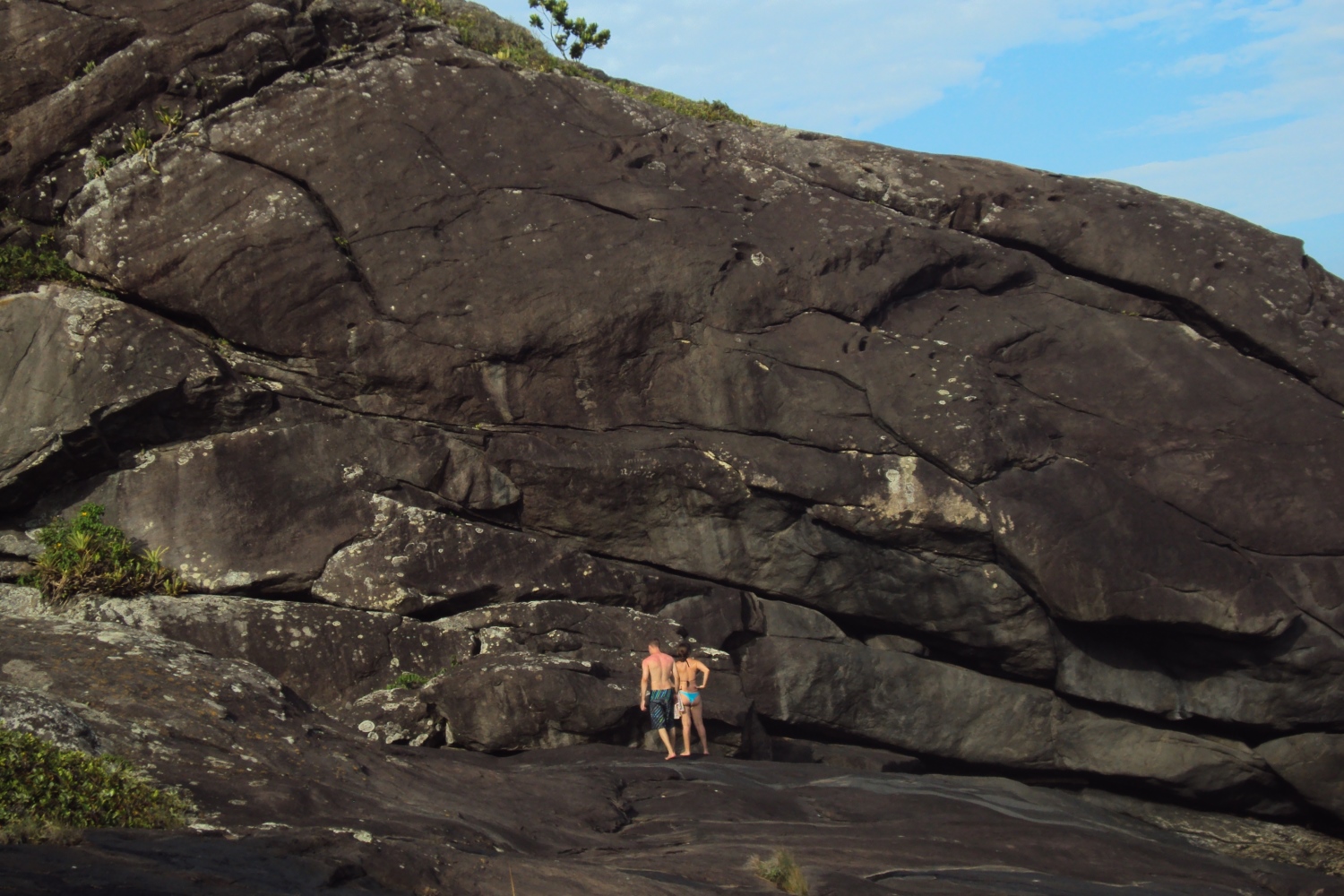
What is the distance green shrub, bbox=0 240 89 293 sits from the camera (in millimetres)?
17547

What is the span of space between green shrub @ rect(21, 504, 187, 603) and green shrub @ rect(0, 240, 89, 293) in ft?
12.9

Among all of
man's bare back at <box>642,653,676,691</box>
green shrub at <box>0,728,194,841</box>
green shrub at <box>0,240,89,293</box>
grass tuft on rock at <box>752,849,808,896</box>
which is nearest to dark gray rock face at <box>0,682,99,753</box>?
green shrub at <box>0,728,194,841</box>

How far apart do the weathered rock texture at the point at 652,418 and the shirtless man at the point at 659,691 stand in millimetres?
1743

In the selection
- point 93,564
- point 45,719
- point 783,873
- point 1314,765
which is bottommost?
point 783,873

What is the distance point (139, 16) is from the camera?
19562 mm

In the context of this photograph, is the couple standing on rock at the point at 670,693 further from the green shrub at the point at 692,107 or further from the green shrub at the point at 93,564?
the green shrub at the point at 692,107

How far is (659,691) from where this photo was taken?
15.4 m

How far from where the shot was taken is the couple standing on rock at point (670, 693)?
15422 mm

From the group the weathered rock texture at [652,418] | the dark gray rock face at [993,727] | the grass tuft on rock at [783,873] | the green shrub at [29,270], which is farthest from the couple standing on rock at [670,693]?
the green shrub at [29,270]

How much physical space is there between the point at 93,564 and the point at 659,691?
8.12 meters

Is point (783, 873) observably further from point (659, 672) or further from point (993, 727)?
point (993, 727)

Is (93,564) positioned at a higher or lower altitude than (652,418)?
lower

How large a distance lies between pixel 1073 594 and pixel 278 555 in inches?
494

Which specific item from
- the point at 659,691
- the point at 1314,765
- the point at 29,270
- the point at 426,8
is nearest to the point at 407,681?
the point at 659,691
